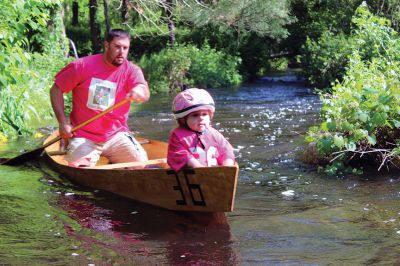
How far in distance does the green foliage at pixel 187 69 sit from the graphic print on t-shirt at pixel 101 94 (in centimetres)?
1388

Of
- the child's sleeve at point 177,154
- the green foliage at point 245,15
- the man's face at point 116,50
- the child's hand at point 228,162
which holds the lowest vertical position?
the child's hand at point 228,162

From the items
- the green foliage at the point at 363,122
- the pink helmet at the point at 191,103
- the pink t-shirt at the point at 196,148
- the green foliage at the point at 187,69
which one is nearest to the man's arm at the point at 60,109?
the pink t-shirt at the point at 196,148

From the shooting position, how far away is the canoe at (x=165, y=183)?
16.4 ft

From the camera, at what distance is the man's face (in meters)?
6.44

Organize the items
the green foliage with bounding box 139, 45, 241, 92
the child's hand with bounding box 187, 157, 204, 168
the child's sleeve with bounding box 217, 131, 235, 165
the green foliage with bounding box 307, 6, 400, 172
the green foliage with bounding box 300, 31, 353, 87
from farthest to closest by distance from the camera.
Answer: the green foliage with bounding box 139, 45, 241, 92, the green foliage with bounding box 300, 31, 353, 87, the green foliage with bounding box 307, 6, 400, 172, the child's sleeve with bounding box 217, 131, 235, 165, the child's hand with bounding box 187, 157, 204, 168

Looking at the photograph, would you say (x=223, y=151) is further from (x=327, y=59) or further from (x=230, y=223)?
(x=327, y=59)

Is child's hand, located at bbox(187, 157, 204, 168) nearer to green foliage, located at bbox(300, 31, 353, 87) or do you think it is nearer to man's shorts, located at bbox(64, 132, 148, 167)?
man's shorts, located at bbox(64, 132, 148, 167)

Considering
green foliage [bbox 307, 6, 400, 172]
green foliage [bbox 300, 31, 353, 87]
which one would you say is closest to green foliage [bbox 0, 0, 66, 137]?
green foliage [bbox 307, 6, 400, 172]

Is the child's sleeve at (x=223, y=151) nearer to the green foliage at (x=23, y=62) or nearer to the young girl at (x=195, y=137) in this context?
the young girl at (x=195, y=137)

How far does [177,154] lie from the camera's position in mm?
5211

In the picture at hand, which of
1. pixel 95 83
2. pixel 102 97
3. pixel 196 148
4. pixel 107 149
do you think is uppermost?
pixel 95 83

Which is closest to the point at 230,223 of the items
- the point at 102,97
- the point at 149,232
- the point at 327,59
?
the point at 149,232

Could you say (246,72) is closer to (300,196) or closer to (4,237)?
(300,196)

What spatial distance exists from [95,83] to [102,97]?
165 mm
